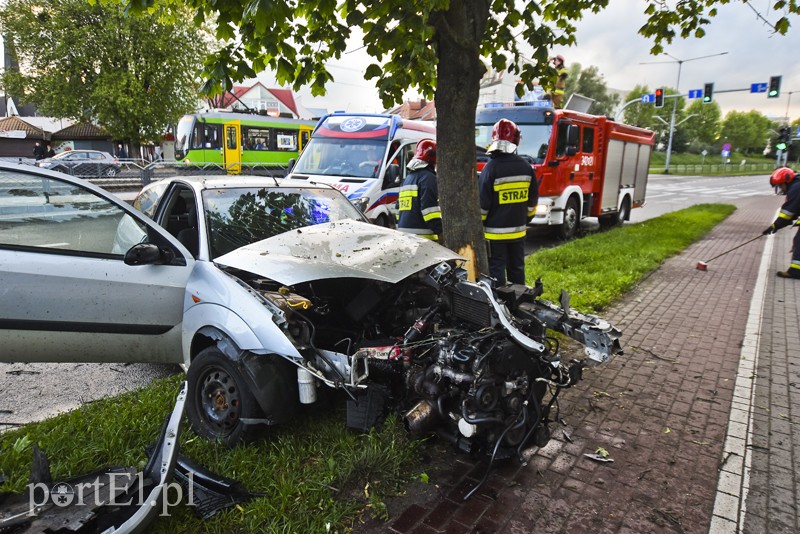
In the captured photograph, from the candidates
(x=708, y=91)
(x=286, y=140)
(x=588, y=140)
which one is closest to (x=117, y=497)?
(x=588, y=140)

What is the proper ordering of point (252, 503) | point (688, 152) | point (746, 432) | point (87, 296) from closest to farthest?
point (252, 503) < point (87, 296) < point (746, 432) < point (688, 152)

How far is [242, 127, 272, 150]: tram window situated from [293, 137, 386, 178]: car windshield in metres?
15.4

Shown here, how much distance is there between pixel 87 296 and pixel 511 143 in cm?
424

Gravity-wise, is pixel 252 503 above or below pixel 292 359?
below

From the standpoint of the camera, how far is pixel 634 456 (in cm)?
326

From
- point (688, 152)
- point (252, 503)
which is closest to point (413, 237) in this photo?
point (252, 503)

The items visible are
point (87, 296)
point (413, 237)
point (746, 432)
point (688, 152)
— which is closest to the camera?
point (87, 296)

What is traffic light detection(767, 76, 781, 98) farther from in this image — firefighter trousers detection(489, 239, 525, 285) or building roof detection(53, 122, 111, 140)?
building roof detection(53, 122, 111, 140)

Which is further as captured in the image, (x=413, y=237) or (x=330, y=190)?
(x=330, y=190)

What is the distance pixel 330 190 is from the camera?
4.91 m

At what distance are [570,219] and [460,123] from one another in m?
7.65

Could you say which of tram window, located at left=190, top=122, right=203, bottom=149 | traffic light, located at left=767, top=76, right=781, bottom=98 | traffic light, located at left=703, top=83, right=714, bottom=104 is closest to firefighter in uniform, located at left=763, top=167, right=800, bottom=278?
traffic light, located at left=767, top=76, right=781, bottom=98

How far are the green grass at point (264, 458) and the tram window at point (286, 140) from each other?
2275 cm

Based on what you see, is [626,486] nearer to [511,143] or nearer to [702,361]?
[702,361]
